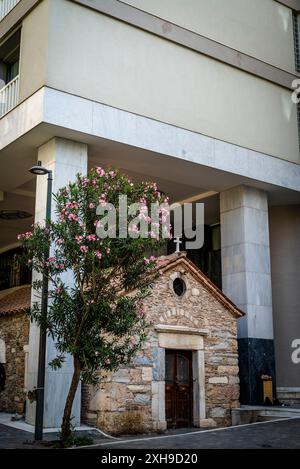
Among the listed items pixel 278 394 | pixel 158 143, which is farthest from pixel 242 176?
pixel 278 394

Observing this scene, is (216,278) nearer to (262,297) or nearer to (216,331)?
(262,297)

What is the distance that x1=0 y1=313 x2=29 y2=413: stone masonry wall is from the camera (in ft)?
52.1

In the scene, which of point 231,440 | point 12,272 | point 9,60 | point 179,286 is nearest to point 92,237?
point 231,440

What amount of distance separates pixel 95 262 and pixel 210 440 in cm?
409

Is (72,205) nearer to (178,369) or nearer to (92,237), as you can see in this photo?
(92,237)

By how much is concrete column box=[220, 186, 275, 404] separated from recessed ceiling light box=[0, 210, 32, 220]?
23.8ft

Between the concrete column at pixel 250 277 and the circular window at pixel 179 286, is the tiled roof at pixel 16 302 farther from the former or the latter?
the concrete column at pixel 250 277

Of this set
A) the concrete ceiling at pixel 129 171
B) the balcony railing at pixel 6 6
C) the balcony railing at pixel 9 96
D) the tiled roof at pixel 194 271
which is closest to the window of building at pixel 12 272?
the concrete ceiling at pixel 129 171

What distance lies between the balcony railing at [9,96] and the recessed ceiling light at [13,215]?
5774mm

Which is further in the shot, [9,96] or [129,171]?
[129,171]

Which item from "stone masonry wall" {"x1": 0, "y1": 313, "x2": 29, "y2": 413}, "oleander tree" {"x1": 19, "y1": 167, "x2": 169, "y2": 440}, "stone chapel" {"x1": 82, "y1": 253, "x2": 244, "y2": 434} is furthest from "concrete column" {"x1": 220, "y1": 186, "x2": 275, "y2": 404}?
"oleander tree" {"x1": 19, "y1": 167, "x2": 169, "y2": 440}

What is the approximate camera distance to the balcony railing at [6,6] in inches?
650

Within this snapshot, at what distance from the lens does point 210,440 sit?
11586 mm

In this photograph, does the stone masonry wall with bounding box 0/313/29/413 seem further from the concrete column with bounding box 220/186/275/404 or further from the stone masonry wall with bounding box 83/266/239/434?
the concrete column with bounding box 220/186/275/404
